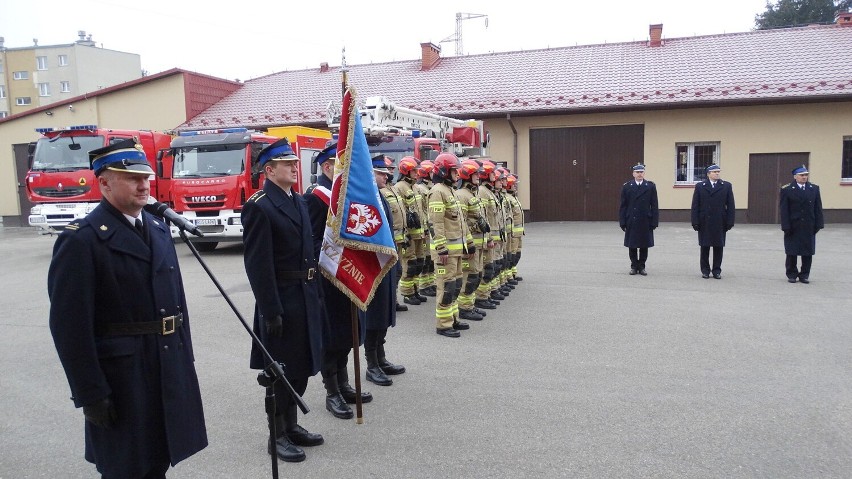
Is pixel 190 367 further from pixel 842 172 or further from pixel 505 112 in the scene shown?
pixel 842 172

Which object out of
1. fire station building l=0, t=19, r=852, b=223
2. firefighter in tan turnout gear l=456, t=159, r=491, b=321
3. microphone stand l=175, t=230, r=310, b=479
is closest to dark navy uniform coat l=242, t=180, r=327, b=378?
microphone stand l=175, t=230, r=310, b=479

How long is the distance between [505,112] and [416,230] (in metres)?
12.9

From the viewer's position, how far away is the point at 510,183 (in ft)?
34.0

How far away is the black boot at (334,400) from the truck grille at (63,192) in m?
12.3

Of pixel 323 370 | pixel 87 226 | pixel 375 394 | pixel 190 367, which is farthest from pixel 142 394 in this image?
pixel 375 394

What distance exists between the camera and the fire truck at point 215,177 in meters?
14.4

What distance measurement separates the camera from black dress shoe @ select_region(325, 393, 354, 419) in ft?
16.2

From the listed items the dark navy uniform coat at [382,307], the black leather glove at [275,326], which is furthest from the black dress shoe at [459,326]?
the black leather glove at [275,326]

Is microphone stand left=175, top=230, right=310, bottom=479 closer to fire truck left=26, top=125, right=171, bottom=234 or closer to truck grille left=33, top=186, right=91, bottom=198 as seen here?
fire truck left=26, top=125, right=171, bottom=234

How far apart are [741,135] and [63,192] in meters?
19.3

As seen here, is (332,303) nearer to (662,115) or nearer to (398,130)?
(398,130)

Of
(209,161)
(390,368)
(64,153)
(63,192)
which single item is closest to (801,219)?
(390,368)

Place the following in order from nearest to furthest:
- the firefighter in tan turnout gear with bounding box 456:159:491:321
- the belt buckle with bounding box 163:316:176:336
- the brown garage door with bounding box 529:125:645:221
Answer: the belt buckle with bounding box 163:316:176:336
the firefighter in tan turnout gear with bounding box 456:159:491:321
the brown garage door with bounding box 529:125:645:221

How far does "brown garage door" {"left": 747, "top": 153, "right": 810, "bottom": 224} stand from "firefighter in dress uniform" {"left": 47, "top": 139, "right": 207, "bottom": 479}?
20.5 m
